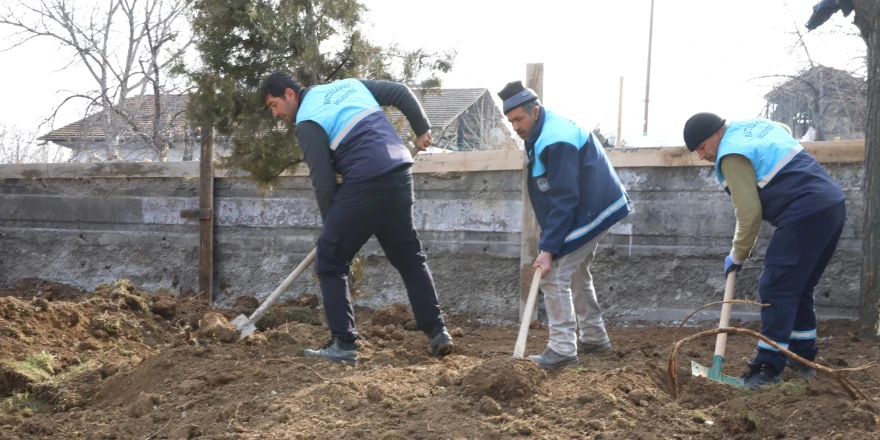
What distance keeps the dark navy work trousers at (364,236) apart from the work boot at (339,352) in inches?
1.6

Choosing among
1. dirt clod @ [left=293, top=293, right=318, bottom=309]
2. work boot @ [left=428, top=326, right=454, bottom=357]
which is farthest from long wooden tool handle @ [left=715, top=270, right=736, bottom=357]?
Answer: dirt clod @ [left=293, top=293, right=318, bottom=309]

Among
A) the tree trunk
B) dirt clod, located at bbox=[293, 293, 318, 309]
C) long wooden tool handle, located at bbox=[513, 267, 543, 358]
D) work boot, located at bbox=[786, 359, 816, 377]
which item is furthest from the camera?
dirt clod, located at bbox=[293, 293, 318, 309]

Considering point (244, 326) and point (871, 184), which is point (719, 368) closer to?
point (871, 184)

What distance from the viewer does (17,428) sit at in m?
3.65

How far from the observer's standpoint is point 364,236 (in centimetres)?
415

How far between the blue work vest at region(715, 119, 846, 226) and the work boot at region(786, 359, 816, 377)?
789mm

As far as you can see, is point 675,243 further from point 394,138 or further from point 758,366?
point 394,138

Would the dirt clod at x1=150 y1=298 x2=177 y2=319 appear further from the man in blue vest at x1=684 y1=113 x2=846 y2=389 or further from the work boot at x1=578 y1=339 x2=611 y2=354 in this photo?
the man in blue vest at x1=684 y1=113 x2=846 y2=389

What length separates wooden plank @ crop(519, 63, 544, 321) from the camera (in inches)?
233

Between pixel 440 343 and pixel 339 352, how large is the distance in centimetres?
60

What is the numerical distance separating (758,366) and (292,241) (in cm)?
437

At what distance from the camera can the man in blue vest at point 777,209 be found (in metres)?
3.77

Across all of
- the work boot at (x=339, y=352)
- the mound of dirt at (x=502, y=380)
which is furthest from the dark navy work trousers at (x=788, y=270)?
the work boot at (x=339, y=352)

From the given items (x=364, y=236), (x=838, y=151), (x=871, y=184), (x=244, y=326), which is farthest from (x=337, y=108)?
(x=838, y=151)
